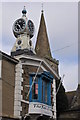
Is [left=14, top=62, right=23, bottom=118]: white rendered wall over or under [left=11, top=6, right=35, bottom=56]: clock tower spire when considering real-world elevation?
under

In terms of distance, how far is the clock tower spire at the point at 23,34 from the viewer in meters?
25.6

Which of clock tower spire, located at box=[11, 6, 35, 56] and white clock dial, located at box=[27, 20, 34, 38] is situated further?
white clock dial, located at box=[27, 20, 34, 38]

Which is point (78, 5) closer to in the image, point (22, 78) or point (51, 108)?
point (22, 78)

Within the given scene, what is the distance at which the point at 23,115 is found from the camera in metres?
19.1

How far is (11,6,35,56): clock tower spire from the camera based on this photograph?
2561 centimetres

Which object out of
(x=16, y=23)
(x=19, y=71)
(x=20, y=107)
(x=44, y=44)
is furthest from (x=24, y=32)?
(x=44, y=44)

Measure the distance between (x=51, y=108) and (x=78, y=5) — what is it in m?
8.51

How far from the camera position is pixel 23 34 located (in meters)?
26.1

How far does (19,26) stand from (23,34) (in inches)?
32.9

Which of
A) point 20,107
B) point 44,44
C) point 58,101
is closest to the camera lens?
point 20,107

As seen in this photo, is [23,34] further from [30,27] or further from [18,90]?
[18,90]

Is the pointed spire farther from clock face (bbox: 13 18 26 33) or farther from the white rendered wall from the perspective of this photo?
the white rendered wall

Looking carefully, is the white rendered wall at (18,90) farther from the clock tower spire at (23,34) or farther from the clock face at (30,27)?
the clock face at (30,27)

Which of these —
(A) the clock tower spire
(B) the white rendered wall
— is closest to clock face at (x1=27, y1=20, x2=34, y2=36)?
(A) the clock tower spire
